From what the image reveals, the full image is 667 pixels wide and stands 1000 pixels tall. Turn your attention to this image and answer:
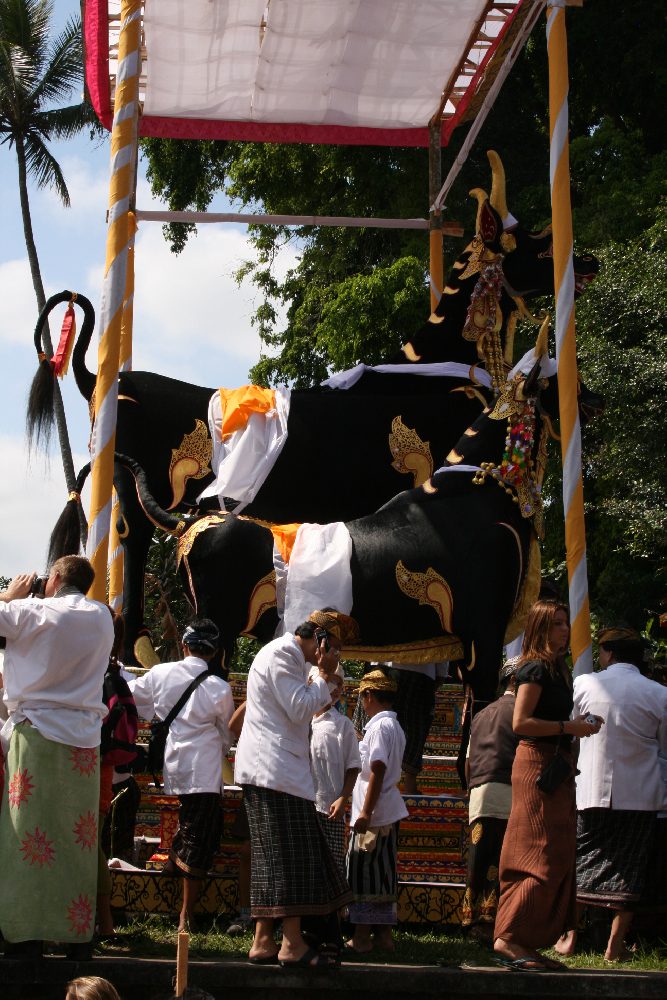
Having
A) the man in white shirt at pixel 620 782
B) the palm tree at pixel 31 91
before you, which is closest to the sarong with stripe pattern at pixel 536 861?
the man in white shirt at pixel 620 782

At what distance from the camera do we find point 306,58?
11484 millimetres

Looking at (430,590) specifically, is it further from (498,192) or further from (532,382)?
(498,192)

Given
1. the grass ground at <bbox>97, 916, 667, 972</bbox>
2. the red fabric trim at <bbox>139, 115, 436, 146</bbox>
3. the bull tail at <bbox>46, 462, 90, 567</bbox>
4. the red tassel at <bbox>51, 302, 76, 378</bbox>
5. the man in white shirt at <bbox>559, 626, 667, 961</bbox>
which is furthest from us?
the red fabric trim at <bbox>139, 115, 436, 146</bbox>

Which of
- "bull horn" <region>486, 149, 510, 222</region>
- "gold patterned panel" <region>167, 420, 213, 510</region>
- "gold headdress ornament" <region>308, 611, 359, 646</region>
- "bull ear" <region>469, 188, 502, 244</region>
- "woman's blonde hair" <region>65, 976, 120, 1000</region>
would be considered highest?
"bull horn" <region>486, 149, 510, 222</region>

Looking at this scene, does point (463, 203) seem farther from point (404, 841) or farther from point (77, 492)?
point (404, 841)

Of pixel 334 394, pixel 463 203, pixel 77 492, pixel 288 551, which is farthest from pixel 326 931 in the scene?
pixel 463 203

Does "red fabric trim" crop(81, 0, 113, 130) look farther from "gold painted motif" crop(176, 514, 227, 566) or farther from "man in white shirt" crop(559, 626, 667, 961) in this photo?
"man in white shirt" crop(559, 626, 667, 961)

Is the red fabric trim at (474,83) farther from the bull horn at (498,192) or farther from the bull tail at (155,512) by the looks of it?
the bull tail at (155,512)

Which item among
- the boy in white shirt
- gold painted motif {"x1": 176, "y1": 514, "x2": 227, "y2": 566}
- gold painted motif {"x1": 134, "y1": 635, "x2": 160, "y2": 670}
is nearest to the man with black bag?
the boy in white shirt

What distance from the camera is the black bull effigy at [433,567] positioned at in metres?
8.23

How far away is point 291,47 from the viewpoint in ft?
37.0

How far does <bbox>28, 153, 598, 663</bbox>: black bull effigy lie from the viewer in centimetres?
991

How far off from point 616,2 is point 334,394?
10.6m

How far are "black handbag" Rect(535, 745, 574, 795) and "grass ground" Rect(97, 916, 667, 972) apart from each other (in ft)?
2.61
